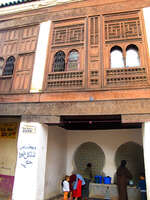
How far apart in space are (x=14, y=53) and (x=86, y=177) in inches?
222

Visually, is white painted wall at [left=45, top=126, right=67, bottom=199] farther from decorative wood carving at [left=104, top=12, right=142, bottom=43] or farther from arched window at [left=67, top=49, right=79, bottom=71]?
decorative wood carving at [left=104, top=12, right=142, bottom=43]

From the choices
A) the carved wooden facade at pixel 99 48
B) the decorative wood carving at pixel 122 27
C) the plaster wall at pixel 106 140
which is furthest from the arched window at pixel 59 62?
the plaster wall at pixel 106 140

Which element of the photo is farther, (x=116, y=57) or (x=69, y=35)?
(x=69, y=35)

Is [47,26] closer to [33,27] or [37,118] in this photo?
[33,27]

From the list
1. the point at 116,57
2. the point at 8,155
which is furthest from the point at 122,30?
the point at 8,155

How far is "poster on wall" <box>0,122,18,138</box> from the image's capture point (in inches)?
282

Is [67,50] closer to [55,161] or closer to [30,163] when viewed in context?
[30,163]

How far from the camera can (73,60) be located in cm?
588

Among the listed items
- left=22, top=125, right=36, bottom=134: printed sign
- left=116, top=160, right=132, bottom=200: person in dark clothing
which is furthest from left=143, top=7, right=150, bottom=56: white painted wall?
left=116, top=160, right=132, bottom=200: person in dark clothing

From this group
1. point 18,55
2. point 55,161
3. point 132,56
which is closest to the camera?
point 132,56

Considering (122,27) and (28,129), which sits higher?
(122,27)

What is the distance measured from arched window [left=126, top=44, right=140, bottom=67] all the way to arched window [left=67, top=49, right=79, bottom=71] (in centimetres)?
161

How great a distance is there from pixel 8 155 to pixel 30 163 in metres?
2.51

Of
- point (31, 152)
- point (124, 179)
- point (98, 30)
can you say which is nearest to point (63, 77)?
point (98, 30)
